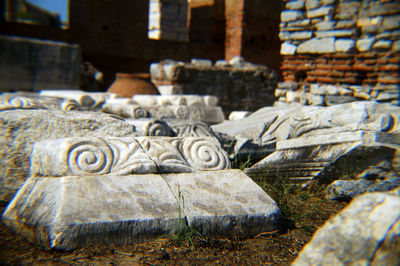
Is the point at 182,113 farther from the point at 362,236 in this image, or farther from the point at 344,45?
the point at 362,236

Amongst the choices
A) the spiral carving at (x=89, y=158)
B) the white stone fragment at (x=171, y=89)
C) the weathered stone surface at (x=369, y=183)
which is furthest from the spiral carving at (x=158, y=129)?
the white stone fragment at (x=171, y=89)

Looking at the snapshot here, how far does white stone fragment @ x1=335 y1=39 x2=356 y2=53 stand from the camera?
5.52m

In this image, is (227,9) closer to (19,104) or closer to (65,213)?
(19,104)

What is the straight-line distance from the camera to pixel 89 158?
2016mm

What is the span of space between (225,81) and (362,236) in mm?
6740

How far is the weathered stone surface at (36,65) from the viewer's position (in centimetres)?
696

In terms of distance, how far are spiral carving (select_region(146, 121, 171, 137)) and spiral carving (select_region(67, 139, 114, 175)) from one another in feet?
3.20

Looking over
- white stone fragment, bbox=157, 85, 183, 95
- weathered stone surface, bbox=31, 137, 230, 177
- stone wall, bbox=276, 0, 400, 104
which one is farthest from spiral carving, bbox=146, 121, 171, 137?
white stone fragment, bbox=157, 85, 183, 95

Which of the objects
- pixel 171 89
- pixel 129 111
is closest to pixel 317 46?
pixel 171 89

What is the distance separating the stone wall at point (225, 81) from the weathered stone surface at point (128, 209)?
5151 mm

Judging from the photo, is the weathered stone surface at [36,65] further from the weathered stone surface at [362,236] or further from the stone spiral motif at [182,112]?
the weathered stone surface at [362,236]

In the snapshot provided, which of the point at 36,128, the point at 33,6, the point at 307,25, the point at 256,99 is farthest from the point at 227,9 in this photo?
the point at 33,6

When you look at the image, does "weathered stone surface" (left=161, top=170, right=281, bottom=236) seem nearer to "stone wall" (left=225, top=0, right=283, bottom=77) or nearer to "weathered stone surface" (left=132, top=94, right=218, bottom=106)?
"weathered stone surface" (left=132, top=94, right=218, bottom=106)

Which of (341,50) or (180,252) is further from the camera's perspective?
(341,50)
